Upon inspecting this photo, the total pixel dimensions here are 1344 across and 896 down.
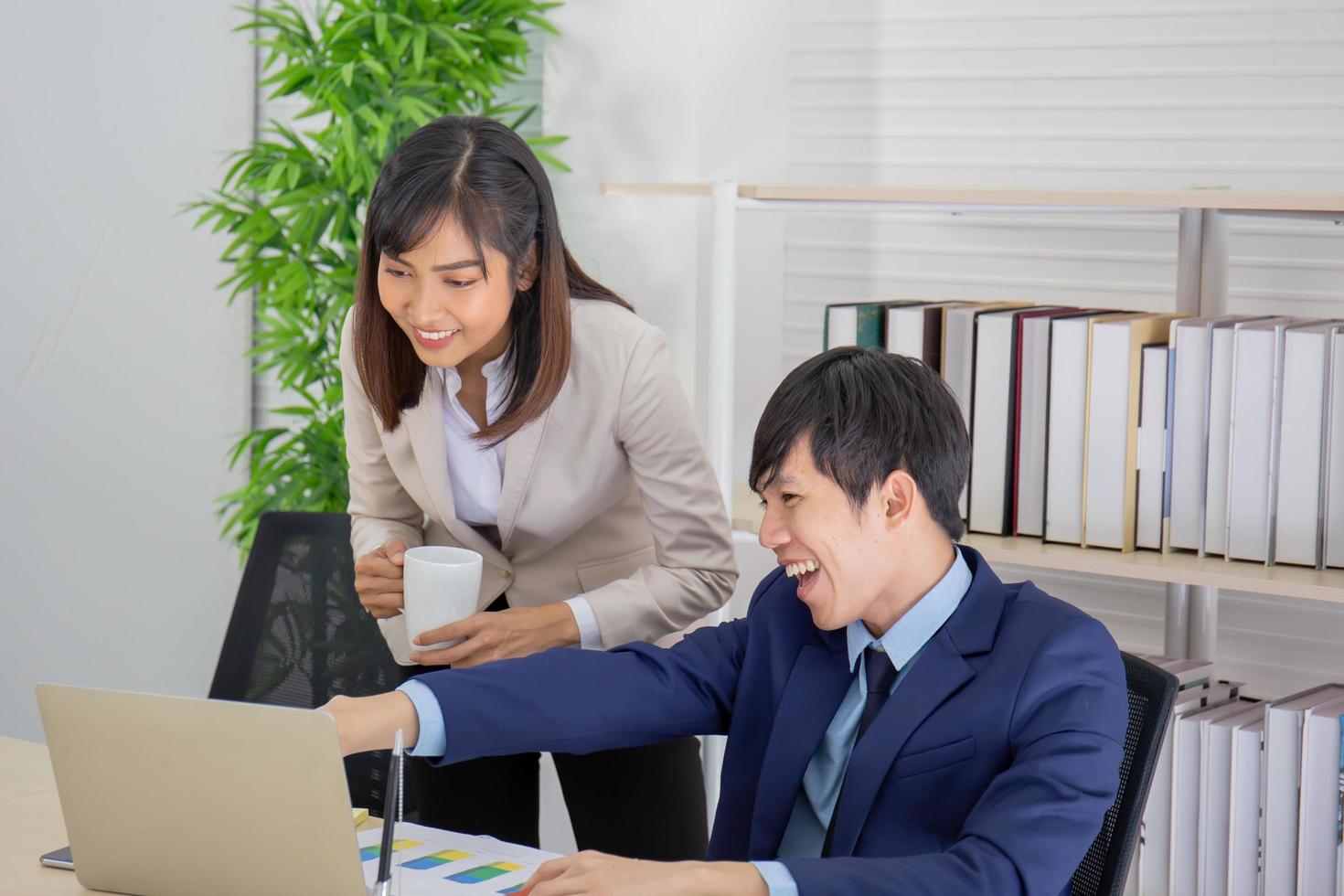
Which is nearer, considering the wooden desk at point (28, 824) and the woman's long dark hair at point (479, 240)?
the wooden desk at point (28, 824)

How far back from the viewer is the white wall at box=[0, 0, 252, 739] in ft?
11.0

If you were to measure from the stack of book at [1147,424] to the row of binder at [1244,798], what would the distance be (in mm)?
227

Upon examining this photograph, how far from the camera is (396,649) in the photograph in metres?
1.83

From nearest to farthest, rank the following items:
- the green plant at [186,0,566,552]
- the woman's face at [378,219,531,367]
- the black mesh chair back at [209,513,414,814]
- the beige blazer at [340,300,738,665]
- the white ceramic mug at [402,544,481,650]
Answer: the white ceramic mug at [402,544,481,650] < the woman's face at [378,219,531,367] < the beige blazer at [340,300,738,665] < the black mesh chair back at [209,513,414,814] < the green plant at [186,0,566,552]

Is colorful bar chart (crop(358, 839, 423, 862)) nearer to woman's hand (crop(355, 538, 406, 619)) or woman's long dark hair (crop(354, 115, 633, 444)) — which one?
woman's hand (crop(355, 538, 406, 619))

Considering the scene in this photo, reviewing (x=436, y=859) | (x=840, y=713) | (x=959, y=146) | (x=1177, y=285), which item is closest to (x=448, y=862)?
(x=436, y=859)

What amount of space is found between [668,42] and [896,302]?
0.80 meters

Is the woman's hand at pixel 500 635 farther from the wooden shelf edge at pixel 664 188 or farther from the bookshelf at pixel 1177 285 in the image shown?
the wooden shelf edge at pixel 664 188

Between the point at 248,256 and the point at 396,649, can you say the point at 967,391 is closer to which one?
the point at 396,649

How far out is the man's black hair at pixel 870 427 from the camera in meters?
1.35

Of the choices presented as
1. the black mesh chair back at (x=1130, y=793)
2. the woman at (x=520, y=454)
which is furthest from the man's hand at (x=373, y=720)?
the black mesh chair back at (x=1130, y=793)

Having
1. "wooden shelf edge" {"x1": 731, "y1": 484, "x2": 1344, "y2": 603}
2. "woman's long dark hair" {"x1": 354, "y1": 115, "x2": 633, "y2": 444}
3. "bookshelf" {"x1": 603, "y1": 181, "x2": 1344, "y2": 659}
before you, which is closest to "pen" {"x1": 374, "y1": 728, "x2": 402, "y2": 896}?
"woman's long dark hair" {"x1": 354, "y1": 115, "x2": 633, "y2": 444}

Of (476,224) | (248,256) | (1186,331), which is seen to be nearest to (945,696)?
(476,224)

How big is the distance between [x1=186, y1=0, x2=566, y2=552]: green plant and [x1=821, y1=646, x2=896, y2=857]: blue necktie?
1.54 metres
